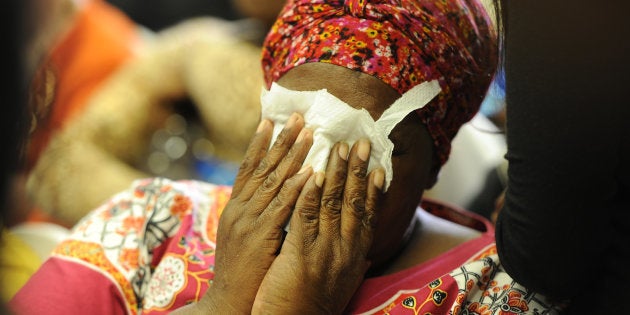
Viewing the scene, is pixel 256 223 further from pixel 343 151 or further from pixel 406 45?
pixel 406 45

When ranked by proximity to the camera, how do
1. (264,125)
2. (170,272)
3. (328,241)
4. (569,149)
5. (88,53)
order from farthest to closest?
1. (88,53)
2. (170,272)
3. (264,125)
4. (328,241)
5. (569,149)

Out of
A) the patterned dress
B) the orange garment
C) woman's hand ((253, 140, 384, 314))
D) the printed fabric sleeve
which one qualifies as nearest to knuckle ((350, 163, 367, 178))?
woman's hand ((253, 140, 384, 314))

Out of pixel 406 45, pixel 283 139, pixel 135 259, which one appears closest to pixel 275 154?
pixel 283 139

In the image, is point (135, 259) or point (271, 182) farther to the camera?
point (135, 259)

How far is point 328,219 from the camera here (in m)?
1.04

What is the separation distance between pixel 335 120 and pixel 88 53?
2.16m

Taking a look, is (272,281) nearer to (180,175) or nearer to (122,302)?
(122,302)

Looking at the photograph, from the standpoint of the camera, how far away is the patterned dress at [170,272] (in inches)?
43.7

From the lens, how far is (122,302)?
4.14 ft

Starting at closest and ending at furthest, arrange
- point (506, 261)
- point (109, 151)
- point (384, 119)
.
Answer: point (506, 261)
point (384, 119)
point (109, 151)

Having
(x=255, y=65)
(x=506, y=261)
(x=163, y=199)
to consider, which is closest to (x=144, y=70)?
(x=255, y=65)

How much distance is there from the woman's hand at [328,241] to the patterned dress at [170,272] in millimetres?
144

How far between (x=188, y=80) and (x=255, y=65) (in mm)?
388

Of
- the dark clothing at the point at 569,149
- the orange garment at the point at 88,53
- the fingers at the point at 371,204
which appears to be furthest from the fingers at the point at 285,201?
the orange garment at the point at 88,53
